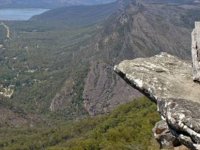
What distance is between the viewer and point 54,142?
187 metres

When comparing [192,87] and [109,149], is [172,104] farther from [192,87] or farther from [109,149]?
[109,149]

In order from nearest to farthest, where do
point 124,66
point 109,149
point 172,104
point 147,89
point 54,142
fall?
point 172,104 < point 147,89 < point 124,66 < point 109,149 < point 54,142

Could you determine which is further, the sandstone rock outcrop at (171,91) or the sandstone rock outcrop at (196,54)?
the sandstone rock outcrop at (196,54)

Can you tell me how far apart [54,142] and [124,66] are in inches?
A: 6337

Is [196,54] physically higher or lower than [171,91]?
higher

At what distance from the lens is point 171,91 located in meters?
26.3

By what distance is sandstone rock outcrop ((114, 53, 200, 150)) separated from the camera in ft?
75.5

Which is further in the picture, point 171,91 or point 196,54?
point 196,54

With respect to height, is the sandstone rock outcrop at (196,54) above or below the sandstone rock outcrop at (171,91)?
above

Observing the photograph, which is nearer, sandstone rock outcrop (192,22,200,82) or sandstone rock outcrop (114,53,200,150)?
sandstone rock outcrop (114,53,200,150)

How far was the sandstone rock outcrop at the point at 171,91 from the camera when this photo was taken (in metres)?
23.0

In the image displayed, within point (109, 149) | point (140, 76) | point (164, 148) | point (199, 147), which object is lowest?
point (109, 149)

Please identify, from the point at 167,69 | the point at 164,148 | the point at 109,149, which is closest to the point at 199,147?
the point at 167,69

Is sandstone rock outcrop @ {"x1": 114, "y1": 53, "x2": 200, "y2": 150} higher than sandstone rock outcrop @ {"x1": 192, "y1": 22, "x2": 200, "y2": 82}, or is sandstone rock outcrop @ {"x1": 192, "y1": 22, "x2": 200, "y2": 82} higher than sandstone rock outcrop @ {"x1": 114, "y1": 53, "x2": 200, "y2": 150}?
sandstone rock outcrop @ {"x1": 192, "y1": 22, "x2": 200, "y2": 82}
